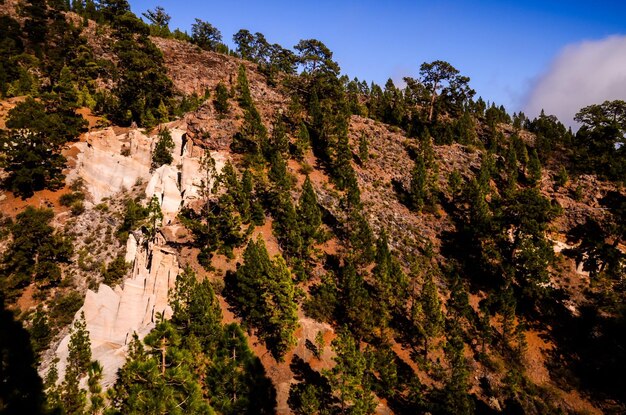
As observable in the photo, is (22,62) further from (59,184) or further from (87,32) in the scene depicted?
(59,184)

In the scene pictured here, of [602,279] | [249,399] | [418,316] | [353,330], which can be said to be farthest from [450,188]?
[249,399]

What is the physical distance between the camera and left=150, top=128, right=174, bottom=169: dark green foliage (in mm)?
62812

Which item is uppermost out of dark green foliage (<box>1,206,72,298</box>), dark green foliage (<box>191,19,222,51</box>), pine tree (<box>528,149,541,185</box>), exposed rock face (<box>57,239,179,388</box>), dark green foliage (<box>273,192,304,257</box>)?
dark green foliage (<box>191,19,222,51</box>)

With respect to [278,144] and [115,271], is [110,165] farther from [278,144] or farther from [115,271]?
[278,144]

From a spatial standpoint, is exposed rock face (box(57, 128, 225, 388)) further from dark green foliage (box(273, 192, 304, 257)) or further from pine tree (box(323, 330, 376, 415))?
pine tree (box(323, 330, 376, 415))

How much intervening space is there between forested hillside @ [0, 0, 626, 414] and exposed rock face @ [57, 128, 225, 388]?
27 centimetres

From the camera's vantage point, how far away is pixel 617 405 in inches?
1953

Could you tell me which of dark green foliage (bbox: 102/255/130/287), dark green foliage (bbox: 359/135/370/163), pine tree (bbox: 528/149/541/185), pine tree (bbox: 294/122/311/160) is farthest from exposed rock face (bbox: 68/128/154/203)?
pine tree (bbox: 528/149/541/185)

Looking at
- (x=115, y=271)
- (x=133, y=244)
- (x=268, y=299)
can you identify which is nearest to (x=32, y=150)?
(x=133, y=244)

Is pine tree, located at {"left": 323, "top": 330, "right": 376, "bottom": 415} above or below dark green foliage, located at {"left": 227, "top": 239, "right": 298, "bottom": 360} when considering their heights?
below

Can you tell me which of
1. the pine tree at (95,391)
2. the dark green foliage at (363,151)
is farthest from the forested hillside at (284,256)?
the dark green foliage at (363,151)

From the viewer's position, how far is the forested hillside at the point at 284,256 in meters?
37.9

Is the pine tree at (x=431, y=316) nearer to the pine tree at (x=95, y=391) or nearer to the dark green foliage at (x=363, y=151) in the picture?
the dark green foliage at (x=363, y=151)

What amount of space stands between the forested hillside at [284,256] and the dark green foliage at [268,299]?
0.30m
